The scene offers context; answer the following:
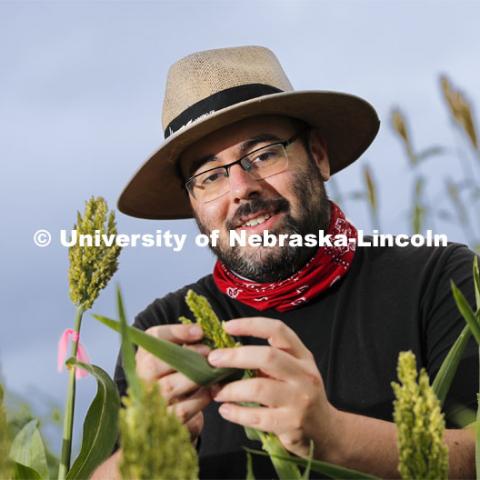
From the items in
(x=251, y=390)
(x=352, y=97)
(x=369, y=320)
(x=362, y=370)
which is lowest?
(x=251, y=390)

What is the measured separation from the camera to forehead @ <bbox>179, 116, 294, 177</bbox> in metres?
2.65

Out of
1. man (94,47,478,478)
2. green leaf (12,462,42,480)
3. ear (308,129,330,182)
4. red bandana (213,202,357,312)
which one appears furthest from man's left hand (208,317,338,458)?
ear (308,129,330,182)

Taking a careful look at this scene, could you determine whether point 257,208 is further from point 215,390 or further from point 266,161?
point 215,390

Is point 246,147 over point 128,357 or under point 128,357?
over

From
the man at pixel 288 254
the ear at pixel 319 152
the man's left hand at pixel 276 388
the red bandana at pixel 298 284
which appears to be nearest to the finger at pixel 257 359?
the man's left hand at pixel 276 388

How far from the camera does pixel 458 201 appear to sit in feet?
8.25

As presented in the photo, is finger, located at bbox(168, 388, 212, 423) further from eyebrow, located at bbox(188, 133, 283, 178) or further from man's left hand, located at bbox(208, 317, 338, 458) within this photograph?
eyebrow, located at bbox(188, 133, 283, 178)

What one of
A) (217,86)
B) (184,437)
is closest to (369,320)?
(217,86)

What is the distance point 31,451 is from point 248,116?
4.75ft

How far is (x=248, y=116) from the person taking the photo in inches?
105

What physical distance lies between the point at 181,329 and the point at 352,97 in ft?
6.49

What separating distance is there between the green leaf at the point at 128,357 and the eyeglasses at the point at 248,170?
195 cm

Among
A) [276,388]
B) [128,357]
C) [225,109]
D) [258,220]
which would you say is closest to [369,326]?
[258,220]

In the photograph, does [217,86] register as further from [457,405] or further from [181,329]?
[181,329]
